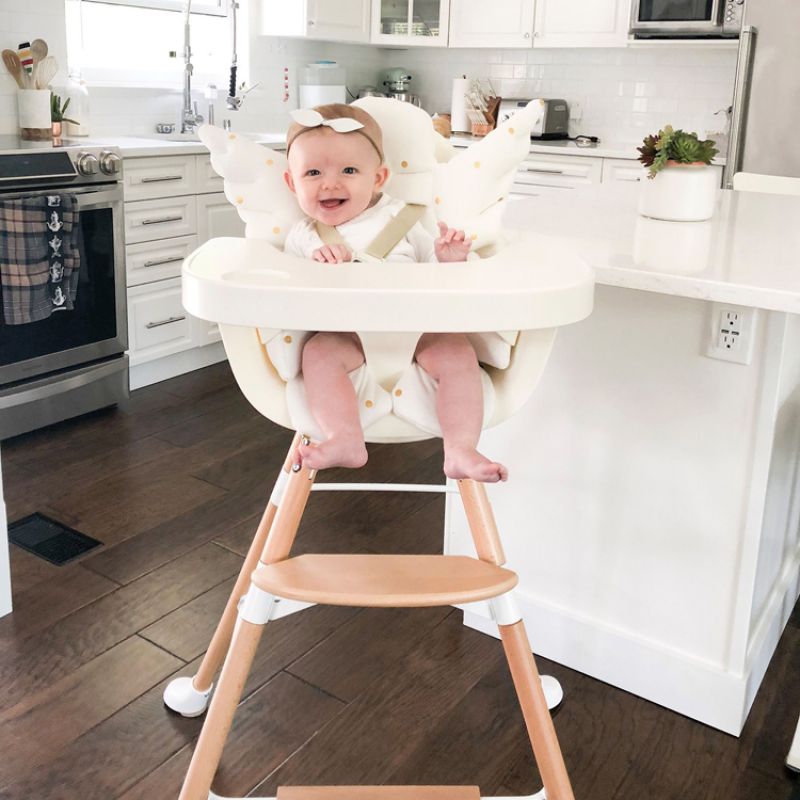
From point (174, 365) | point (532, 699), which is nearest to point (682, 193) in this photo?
point (532, 699)

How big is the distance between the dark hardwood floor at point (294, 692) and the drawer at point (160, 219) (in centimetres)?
123

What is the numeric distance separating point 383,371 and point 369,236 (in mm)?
241

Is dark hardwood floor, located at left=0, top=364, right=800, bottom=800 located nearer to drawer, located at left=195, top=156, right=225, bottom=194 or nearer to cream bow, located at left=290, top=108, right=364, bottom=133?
cream bow, located at left=290, top=108, right=364, bottom=133

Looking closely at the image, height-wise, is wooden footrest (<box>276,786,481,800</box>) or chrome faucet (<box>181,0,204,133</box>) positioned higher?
chrome faucet (<box>181,0,204,133</box>)

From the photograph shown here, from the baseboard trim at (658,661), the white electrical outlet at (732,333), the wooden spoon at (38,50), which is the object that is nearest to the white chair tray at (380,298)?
the white electrical outlet at (732,333)

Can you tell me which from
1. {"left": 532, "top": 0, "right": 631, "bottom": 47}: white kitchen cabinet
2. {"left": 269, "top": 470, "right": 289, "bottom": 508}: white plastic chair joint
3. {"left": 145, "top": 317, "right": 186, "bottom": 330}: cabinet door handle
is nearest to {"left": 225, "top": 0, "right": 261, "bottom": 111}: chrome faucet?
{"left": 145, "top": 317, "right": 186, "bottom": 330}: cabinet door handle

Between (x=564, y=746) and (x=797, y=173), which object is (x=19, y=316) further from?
(x=797, y=173)

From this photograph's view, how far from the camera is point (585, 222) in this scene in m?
1.93

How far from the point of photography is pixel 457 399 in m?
1.36

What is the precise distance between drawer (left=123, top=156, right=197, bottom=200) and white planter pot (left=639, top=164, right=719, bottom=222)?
2224 millimetres

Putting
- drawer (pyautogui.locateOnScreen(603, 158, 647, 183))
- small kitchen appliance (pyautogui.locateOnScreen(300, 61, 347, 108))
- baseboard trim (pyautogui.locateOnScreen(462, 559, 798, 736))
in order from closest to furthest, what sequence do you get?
1. baseboard trim (pyautogui.locateOnScreen(462, 559, 798, 736))
2. drawer (pyautogui.locateOnScreen(603, 158, 647, 183))
3. small kitchen appliance (pyautogui.locateOnScreen(300, 61, 347, 108))

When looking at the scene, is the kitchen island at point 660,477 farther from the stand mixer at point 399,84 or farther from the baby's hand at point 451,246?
the stand mixer at point 399,84

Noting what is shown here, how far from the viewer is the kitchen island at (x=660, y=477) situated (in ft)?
5.51

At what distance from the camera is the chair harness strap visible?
1480 mm
